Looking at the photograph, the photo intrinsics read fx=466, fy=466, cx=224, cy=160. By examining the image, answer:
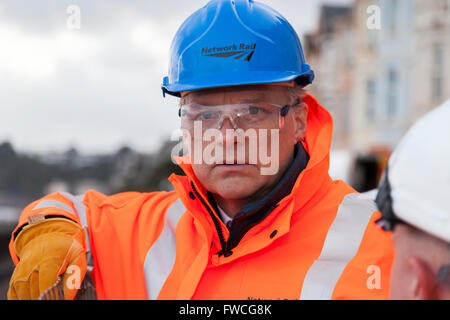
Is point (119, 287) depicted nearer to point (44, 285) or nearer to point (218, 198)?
point (44, 285)

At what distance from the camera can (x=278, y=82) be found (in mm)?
2029

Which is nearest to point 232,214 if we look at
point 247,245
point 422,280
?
point 247,245

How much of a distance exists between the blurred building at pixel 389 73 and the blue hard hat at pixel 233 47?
1254 cm

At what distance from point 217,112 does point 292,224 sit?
58 centimetres

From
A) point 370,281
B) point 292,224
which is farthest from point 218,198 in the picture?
point 370,281

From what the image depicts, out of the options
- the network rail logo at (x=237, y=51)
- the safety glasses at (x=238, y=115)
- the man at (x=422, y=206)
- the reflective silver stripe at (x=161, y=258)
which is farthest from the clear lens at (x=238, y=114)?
the man at (x=422, y=206)

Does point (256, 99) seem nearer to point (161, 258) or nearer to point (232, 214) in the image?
point (232, 214)

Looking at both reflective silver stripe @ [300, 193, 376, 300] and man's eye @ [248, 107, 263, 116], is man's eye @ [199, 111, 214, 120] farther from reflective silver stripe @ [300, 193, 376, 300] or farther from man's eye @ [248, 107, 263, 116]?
reflective silver stripe @ [300, 193, 376, 300]

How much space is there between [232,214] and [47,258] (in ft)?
2.75

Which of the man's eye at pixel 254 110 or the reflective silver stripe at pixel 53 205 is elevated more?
the man's eye at pixel 254 110

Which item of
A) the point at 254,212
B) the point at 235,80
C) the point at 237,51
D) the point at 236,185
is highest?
the point at 237,51

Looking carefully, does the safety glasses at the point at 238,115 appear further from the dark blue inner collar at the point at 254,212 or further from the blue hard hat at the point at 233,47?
the dark blue inner collar at the point at 254,212

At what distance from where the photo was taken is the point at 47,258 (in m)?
1.76

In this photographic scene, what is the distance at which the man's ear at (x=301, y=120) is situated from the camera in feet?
7.57
